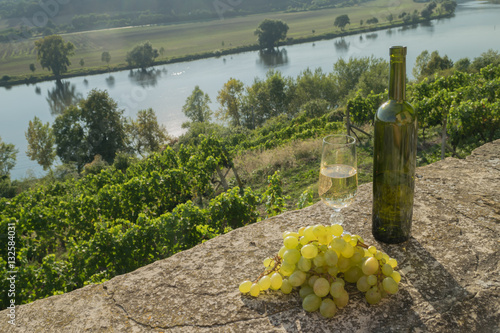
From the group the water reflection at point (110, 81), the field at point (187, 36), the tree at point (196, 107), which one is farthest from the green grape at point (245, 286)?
the field at point (187, 36)

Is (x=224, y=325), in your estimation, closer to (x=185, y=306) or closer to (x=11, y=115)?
(x=185, y=306)

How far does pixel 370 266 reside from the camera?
1.11m

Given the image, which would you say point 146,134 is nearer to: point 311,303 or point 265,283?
point 265,283

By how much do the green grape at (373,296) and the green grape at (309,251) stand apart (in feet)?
0.64

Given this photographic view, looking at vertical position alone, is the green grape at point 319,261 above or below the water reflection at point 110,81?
above

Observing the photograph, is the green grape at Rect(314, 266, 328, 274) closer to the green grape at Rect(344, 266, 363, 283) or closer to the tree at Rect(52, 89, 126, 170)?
the green grape at Rect(344, 266, 363, 283)

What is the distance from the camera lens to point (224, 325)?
112 cm

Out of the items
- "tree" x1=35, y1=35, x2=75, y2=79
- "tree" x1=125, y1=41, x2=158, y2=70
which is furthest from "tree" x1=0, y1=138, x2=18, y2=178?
"tree" x1=125, y1=41, x2=158, y2=70

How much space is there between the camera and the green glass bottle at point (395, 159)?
1217mm

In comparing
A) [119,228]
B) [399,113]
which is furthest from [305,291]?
[119,228]

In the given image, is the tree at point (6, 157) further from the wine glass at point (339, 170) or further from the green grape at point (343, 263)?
the green grape at point (343, 263)

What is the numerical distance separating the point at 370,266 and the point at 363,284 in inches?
2.5

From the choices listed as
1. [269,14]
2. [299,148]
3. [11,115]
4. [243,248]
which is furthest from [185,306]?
[269,14]

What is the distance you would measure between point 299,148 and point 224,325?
1134cm
